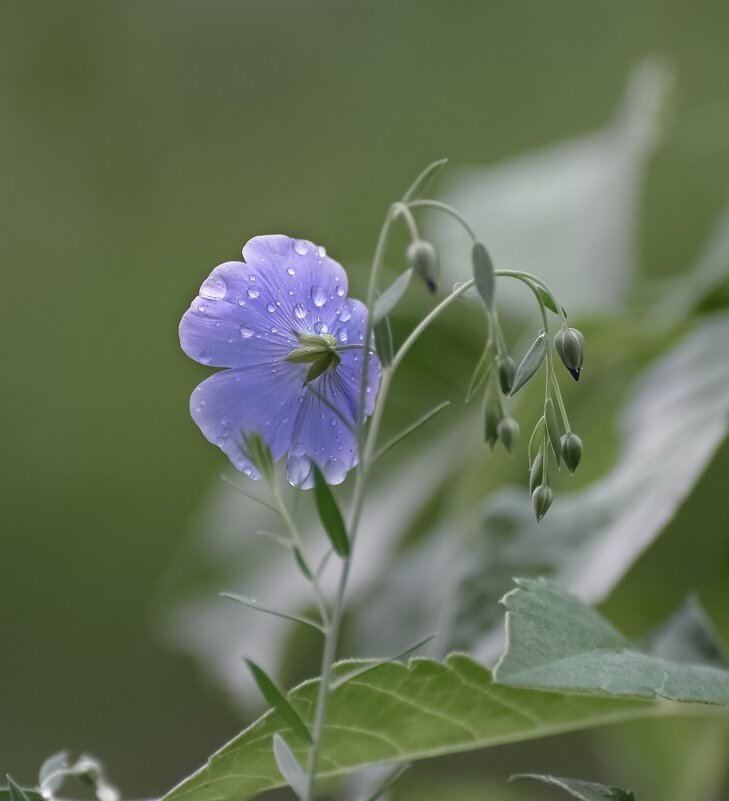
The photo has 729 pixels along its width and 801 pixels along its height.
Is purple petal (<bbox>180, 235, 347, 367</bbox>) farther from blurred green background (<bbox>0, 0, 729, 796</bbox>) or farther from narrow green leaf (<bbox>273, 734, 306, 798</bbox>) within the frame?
blurred green background (<bbox>0, 0, 729, 796</bbox>)

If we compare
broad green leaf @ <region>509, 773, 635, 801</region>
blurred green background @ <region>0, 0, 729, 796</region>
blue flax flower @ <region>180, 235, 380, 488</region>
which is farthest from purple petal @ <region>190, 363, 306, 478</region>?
blurred green background @ <region>0, 0, 729, 796</region>

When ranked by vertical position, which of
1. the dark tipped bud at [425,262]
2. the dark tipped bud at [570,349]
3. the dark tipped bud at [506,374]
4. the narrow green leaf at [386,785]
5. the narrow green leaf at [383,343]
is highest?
the dark tipped bud at [425,262]

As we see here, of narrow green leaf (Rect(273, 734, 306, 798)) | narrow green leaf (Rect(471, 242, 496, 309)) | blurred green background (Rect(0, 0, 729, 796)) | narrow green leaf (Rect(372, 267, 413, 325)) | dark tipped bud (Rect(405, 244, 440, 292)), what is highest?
dark tipped bud (Rect(405, 244, 440, 292))

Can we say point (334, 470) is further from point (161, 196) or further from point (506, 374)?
point (161, 196)

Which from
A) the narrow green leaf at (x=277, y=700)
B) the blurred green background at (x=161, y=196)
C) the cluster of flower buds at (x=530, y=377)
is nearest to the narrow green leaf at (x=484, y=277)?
the cluster of flower buds at (x=530, y=377)

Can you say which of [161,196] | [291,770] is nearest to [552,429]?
[291,770]

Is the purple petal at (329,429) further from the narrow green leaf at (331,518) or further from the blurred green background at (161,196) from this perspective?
the blurred green background at (161,196)
